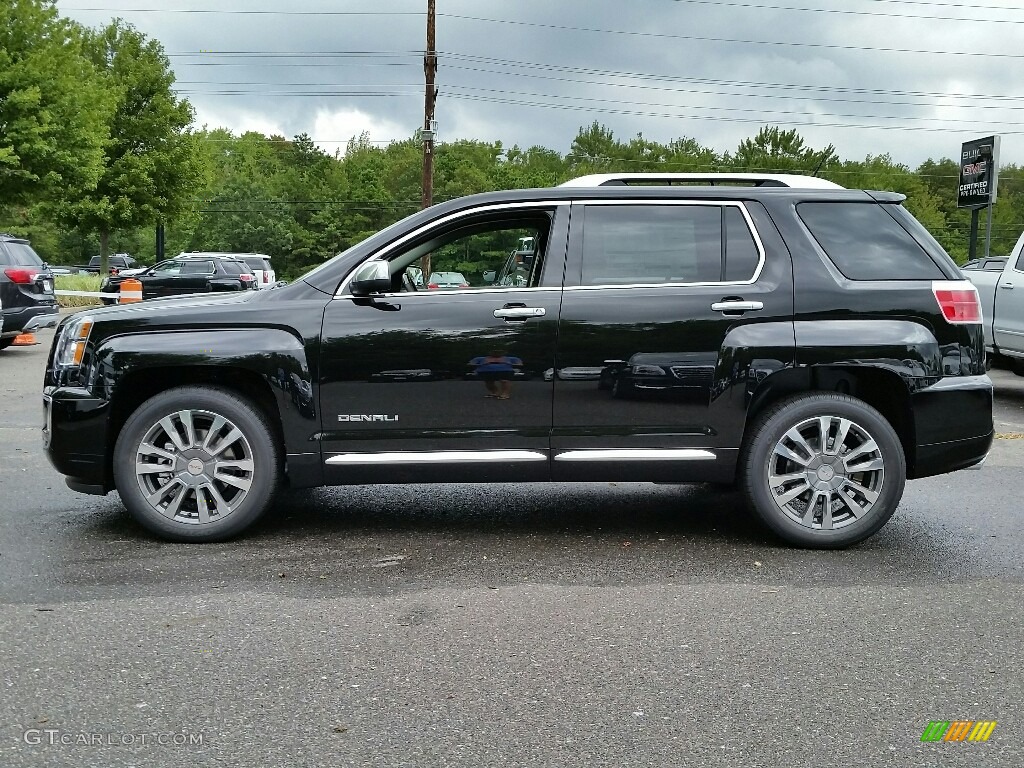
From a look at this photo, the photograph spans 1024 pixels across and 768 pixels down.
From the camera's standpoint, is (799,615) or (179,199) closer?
(799,615)

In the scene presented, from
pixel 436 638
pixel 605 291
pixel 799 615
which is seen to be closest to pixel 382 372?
pixel 605 291

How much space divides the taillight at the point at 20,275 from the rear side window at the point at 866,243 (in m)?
13.2

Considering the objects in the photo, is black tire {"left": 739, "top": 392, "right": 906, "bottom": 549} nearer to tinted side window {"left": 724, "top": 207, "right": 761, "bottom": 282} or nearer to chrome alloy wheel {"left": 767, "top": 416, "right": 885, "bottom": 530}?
chrome alloy wheel {"left": 767, "top": 416, "right": 885, "bottom": 530}

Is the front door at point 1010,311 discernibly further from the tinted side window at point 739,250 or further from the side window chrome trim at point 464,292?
the side window chrome trim at point 464,292

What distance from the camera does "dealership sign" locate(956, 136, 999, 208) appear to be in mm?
31312

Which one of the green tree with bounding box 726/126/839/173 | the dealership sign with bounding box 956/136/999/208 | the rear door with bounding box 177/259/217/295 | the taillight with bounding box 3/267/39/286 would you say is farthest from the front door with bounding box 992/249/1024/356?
the green tree with bounding box 726/126/839/173

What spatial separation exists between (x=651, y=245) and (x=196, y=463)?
8.60 feet

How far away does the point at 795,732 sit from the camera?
10.7ft

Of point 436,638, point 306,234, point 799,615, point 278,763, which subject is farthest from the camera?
point 306,234

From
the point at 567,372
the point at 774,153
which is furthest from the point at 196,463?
the point at 774,153

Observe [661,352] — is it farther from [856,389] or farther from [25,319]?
[25,319]

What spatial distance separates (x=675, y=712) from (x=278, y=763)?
1.25 meters

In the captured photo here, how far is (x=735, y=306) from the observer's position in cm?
542

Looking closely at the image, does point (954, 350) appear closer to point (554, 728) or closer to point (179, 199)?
point (554, 728)
